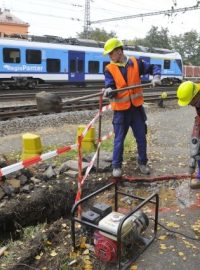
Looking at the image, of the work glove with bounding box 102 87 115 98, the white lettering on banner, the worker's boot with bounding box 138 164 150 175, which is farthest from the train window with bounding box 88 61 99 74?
the work glove with bounding box 102 87 115 98

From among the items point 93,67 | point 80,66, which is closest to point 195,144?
point 80,66

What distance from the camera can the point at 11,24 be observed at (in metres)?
74.8

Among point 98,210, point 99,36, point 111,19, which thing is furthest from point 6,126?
point 99,36

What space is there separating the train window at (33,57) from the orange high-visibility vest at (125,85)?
1833 centimetres

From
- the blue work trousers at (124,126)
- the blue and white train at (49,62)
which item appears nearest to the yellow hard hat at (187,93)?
the blue work trousers at (124,126)

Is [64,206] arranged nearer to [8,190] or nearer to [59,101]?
[8,190]

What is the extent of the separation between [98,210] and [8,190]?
2139 mm

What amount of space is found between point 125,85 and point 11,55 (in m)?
18.0

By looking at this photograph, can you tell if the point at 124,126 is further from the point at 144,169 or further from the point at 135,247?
the point at 135,247

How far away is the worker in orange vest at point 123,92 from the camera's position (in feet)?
18.7

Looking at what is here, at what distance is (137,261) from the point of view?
385 centimetres

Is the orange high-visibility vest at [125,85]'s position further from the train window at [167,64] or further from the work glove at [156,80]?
the train window at [167,64]

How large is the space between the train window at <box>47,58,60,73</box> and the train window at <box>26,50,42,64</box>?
2.76 feet

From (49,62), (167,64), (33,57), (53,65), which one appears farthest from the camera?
(167,64)
